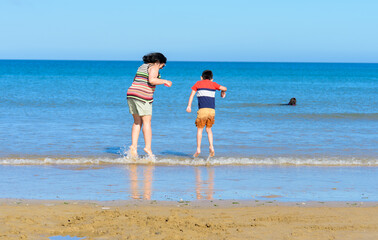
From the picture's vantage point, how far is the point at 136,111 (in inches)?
348

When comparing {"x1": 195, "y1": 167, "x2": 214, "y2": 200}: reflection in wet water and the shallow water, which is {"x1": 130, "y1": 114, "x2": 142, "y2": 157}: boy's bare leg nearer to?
the shallow water

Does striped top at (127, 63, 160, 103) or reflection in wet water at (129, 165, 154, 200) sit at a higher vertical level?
striped top at (127, 63, 160, 103)

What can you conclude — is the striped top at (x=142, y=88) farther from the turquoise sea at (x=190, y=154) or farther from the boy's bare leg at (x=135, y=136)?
the turquoise sea at (x=190, y=154)

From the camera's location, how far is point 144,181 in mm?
7191

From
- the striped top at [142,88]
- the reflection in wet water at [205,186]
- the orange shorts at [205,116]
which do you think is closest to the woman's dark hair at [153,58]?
the striped top at [142,88]

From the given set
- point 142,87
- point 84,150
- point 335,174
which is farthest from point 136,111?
point 335,174

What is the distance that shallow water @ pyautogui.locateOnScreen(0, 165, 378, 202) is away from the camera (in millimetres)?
6230

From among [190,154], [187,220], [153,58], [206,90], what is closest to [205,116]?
[206,90]

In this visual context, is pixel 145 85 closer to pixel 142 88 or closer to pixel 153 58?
Answer: pixel 142 88

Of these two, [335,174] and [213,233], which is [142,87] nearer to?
Answer: [335,174]

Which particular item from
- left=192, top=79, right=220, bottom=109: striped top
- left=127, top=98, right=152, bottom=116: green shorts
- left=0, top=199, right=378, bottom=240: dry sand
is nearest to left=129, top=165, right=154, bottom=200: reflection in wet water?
left=0, top=199, right=378, bottom=240: dry sand

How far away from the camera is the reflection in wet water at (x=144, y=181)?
20.4 ft

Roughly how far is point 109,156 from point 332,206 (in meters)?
4.98

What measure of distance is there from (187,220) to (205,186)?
190 centimetres
